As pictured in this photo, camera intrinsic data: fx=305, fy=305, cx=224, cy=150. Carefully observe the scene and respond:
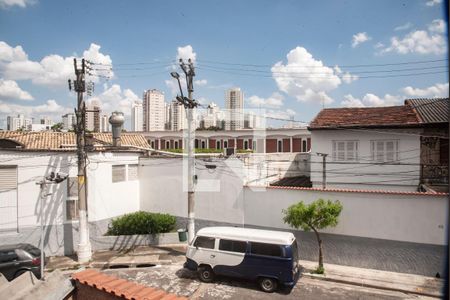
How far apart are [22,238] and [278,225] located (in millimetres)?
13870

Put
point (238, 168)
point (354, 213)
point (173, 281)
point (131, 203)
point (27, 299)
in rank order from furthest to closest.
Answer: point (131, 203) → point (238, 168) → point (354, 213) → point (173, 281) → point (27, 299)

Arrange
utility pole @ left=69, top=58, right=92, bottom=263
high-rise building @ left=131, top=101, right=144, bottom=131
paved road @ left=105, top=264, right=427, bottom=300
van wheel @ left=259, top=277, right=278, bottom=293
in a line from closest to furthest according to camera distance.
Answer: paved road @ left=105, top=264, right=427, bottom=300
van wheel @ left=259, top=277, right=278, bottom=293
utility pole @ left=69, top=58, right=92, bottom=263
high-rise building @ left=131, top=101, right=144, bottom=131

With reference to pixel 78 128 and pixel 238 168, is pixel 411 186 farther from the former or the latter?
pixel 78 128

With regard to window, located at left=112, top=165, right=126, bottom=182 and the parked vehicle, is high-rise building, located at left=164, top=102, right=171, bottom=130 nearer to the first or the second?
window, located at left=112, top=165, right=126, bottom=182

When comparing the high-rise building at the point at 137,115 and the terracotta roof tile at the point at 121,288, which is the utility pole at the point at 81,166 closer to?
the terracotta roof tile at the point at 121,288

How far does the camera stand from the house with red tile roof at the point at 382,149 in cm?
1688

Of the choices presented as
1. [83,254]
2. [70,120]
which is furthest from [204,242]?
[70,120]

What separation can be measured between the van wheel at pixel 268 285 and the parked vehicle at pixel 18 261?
9.94 m

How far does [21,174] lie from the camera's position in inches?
653

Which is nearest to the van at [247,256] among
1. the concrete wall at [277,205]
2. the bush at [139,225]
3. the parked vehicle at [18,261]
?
the concrete wall at [277,205]

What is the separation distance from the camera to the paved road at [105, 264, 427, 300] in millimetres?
12281

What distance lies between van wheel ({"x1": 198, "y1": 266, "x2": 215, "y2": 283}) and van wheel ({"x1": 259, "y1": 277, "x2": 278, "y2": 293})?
91.7 inches

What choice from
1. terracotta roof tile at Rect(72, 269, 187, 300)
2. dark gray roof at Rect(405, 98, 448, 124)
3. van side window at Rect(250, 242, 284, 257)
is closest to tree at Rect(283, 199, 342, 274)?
van side window at Rect(250, 242, 284, 257)

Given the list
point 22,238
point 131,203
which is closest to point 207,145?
point 131,203
